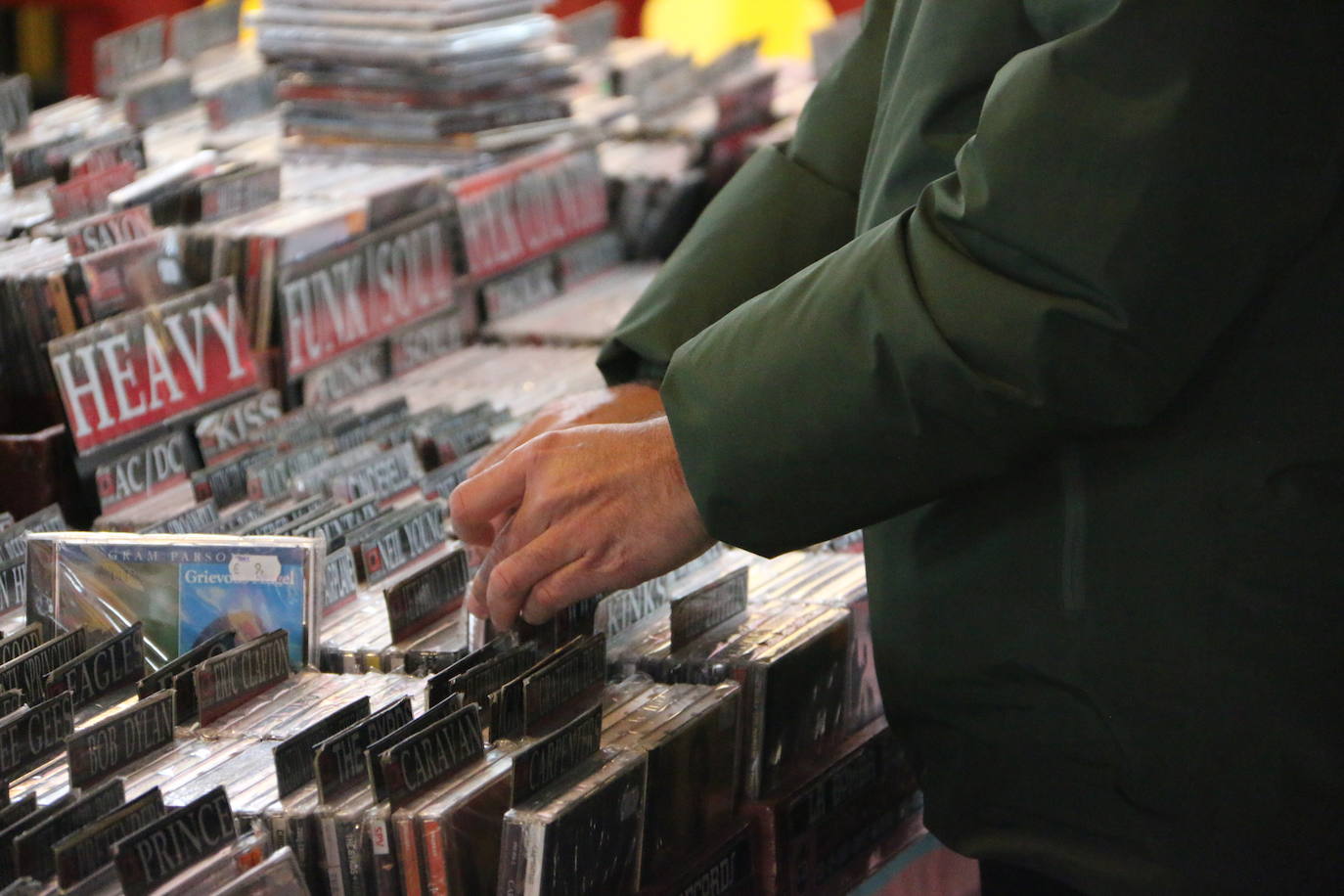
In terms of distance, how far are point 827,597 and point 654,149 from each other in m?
1.92

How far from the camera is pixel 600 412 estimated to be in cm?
166

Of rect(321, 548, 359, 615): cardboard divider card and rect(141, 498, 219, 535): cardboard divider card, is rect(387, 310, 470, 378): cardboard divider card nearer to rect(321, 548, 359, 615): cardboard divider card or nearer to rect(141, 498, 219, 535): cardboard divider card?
rect(141, 498, 219, 535): cardboard divider card

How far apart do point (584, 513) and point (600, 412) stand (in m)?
0.27

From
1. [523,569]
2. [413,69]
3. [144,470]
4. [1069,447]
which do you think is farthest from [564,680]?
[413,69]

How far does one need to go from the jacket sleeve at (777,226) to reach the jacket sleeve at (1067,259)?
452 mm

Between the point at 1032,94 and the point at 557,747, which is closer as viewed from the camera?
the point at 1032,94

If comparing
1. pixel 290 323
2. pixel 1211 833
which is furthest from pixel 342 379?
pixel 1211 833

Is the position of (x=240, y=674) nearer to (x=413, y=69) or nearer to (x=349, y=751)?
(x=349, y=751)

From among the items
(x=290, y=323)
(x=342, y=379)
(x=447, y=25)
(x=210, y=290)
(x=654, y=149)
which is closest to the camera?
(x=210, y=290)

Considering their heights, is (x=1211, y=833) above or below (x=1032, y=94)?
below

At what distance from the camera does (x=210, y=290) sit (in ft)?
7.67

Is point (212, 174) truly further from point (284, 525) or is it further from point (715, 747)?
point (715, 747)

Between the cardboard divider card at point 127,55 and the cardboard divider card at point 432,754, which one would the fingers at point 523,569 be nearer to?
the cardboard divider card at point 432,754

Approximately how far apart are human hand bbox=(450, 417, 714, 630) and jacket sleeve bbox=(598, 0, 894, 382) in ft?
0.90
